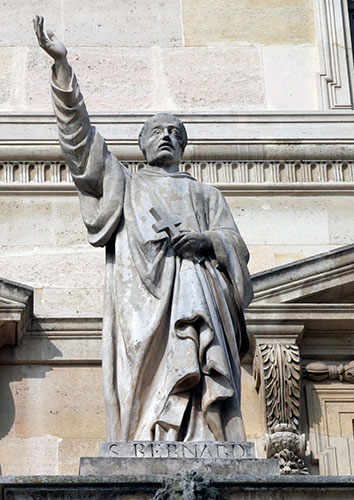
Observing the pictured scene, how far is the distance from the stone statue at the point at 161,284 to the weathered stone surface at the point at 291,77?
15.2 ft

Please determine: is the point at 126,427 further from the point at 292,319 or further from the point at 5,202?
the point at 5,202

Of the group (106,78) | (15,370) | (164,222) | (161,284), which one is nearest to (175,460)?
(161,284)

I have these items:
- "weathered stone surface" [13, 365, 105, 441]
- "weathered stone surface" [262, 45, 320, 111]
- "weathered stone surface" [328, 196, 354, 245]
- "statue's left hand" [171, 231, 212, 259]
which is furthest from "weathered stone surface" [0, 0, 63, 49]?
"statue's left hand" [171, 231, 212, 259]

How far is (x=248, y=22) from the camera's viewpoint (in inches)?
685

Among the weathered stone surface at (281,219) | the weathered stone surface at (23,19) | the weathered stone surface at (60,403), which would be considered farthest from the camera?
the weathered stone surface at (23,19)

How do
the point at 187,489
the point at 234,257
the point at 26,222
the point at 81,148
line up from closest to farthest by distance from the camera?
the point at 187,489, the point at 234,257, the point at 81,148, the point at 26,222

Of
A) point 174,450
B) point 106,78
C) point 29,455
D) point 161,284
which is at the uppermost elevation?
point 106,78

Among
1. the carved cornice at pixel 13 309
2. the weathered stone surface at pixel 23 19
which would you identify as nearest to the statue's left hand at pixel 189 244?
the carved cornice at pixel 13 309

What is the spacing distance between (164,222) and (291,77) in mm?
5627

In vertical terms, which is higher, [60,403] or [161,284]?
[60,403]

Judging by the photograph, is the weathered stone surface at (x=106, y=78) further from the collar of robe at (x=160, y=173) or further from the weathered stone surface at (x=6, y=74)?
the collar of robe at (x=160, y=173)

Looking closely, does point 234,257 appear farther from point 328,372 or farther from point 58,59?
point 328,372

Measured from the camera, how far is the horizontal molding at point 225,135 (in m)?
16.2

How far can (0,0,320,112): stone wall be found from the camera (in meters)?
16.9
